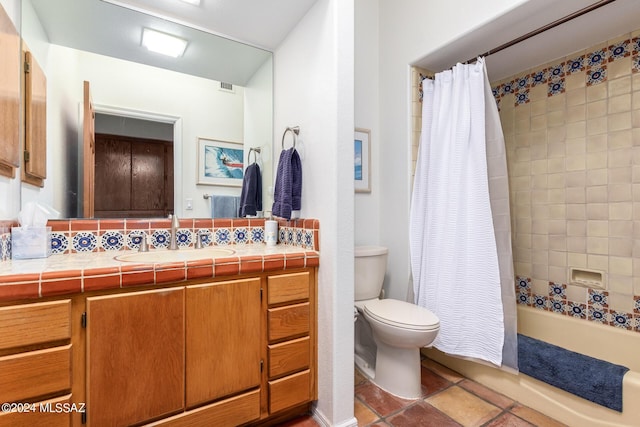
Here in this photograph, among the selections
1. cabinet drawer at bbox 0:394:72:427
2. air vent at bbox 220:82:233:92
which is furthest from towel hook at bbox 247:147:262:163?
cabinet drawer at bbox 0:394:72:427

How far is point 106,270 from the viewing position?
109cm

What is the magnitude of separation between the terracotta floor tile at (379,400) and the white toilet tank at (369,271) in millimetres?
532

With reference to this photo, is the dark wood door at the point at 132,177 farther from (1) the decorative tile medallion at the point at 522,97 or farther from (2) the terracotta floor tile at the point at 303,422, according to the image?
(1) the decorative tile medallion at the point at 522,97

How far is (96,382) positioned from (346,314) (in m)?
1.01

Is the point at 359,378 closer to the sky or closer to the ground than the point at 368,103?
closer to the ground

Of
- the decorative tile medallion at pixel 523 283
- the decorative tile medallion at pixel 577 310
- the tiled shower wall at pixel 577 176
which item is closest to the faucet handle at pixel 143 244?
the tiled shower wall at pixel 577 176

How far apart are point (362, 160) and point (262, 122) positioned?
836mm

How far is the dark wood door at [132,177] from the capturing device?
1621mm

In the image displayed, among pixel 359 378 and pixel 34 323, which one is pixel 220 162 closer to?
pixel 34 323

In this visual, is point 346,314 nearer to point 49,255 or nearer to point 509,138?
point 49,255

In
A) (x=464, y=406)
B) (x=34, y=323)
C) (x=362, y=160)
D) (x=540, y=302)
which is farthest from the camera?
(x=362, y=160)

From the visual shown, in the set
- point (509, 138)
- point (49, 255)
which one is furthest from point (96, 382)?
point (509, 138)

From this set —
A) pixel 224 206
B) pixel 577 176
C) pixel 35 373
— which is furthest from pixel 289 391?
pixel 577 176

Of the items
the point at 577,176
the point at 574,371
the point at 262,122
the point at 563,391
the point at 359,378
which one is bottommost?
the point at 359,378
